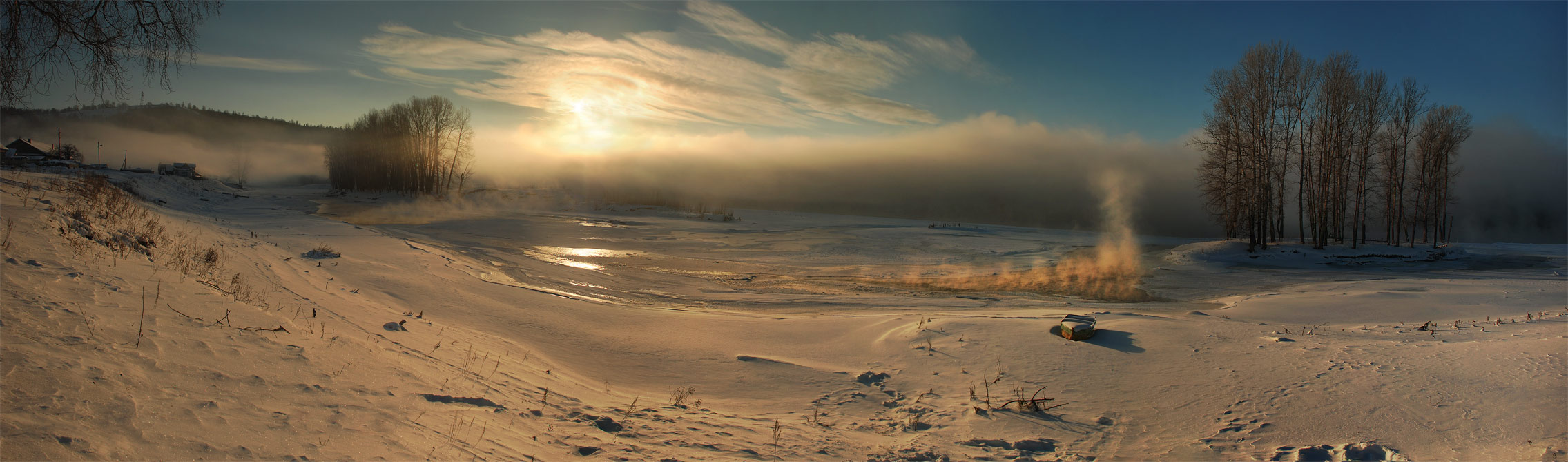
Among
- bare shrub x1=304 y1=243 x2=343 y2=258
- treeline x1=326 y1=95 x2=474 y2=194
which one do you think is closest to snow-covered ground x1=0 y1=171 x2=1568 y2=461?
bare shrub x1=304 y1=243 x2=343 y2=258

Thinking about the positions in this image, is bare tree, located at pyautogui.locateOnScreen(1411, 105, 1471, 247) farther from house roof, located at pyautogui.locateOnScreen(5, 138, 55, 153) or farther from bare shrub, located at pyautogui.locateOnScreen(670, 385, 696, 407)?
house roof, located at pyautogui.locateOnScreen(5, 138, 55, 153)

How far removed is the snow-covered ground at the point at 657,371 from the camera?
3.56 metres

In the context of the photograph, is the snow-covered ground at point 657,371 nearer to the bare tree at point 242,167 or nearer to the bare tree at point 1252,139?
the bare tree at point 1252,139

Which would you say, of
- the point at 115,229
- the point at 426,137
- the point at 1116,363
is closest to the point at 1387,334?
the point at 1116,363

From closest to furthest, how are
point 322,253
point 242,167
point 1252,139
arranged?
1. point 322,253
2. point 1252,139
3. point 242,167

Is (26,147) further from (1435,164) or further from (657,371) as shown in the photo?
(1435,164)

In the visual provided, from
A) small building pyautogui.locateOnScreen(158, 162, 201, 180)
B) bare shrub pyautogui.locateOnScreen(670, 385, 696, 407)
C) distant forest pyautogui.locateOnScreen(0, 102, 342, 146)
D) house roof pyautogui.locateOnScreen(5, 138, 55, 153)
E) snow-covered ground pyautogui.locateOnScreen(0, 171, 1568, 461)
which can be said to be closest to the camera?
snow-covered ground pyautogui.locateOnScreen(0, 171, 1568, 461)

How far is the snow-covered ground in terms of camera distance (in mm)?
3562

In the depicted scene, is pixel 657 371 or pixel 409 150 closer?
pixel 657 371

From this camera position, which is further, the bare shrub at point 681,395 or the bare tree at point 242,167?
the bare tree at point 242,167

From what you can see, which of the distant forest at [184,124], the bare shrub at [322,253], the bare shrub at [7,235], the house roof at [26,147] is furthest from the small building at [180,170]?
the bare shrub at [7,235]

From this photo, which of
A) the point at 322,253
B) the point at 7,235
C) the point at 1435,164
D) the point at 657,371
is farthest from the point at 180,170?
the point at 1435,164

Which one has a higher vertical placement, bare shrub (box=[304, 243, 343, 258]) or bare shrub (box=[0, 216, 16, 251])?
bare shrub (box=[0, 216, 16, 251])

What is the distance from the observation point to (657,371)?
283 inches
